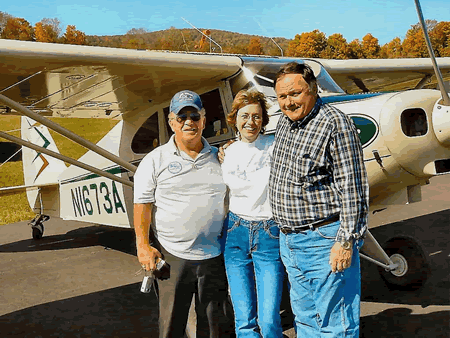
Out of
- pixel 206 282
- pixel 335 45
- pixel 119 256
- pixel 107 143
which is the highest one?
pixel 335 45

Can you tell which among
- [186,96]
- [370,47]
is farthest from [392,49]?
[186,96]

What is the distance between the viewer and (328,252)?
6.25 ft

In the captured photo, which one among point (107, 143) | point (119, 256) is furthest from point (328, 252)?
point (119, 256)

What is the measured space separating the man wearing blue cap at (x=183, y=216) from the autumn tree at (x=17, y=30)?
5714 centimetres

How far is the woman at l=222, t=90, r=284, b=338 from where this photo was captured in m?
2.17

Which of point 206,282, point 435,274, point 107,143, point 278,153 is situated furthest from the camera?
point 107,143

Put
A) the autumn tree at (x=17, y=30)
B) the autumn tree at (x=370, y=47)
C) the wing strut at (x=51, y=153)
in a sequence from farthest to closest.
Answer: the autumn tree at (x=370, y=47), the autumn tree at (x=17, y=30), the wing strut at (x=51, y=153)

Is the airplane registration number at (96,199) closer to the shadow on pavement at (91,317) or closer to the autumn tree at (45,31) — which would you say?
the shadow on pavement at (91,317)

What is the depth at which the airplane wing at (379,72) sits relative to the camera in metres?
6.00

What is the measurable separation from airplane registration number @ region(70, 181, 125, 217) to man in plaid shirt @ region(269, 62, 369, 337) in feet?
12.4

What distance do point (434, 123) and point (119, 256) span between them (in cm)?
463

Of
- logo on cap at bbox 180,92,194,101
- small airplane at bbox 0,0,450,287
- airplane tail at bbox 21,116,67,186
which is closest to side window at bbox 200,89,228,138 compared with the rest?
small airplane at bbox 0,0,450,287

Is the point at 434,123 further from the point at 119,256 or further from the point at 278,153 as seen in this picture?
the point at 119,256

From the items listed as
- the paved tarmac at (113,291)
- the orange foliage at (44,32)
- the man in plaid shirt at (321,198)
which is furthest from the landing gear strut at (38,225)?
the orange foliage at (44,32)
